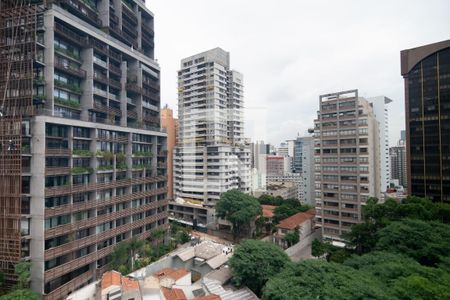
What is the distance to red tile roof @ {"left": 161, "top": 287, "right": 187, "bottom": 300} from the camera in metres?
20.1

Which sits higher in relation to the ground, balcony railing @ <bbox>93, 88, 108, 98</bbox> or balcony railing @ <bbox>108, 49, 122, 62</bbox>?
balcony railing @ <bbox>108, 49, 122, 62</bbox>

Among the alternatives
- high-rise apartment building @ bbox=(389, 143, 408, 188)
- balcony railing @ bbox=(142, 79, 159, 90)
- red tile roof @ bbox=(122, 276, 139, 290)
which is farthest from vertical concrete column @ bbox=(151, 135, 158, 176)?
high-rise apartment building @ bbox=(389, 143, 408, 188)

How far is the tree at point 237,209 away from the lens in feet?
134

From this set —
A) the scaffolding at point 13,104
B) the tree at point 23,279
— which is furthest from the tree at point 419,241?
the scaffolding at point 13,104

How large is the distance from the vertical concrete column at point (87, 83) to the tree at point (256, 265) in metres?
21.9

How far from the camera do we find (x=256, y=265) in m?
23.5

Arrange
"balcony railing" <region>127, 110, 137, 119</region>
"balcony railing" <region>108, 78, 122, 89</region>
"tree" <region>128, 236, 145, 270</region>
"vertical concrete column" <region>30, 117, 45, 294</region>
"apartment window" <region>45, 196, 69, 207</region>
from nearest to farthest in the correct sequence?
"vertical concrete column" <region>30, 117, 45, 294</region>
"apartment window" <region>45, 196, 69, 207</region>
"tree" <region>128, 236, 145, 270</region>
"balcony railing" <region>108, 78, 122, 89</region>
"balcony railing" <region>127, 110, 137, 119</region>

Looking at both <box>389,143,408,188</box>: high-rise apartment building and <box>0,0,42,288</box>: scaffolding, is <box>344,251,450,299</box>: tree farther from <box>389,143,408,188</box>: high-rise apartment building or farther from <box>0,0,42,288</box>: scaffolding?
<box>389,143,408,188</box>: high-rise apartment building

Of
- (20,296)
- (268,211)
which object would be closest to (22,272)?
(20,296)

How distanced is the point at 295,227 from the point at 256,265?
18.5m

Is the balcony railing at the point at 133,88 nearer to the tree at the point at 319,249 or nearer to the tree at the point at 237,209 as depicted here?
the tree at the point at 237,209

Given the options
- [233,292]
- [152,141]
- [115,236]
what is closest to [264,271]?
[233,292]

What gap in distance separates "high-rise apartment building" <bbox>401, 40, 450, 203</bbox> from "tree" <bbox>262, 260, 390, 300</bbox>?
37552 millimetres

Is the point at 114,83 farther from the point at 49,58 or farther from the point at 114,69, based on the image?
the point at 49,58
